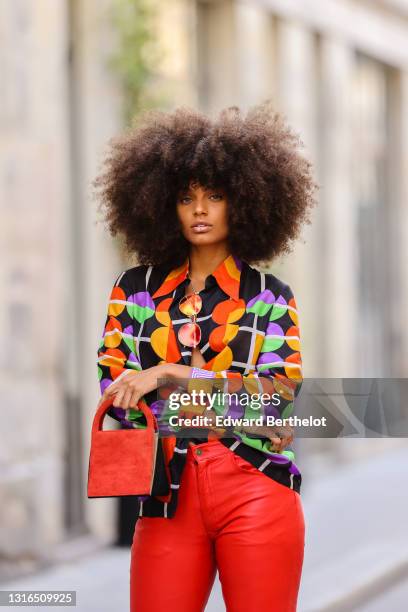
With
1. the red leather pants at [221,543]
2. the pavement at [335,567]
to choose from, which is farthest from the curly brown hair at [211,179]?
the pavement at [335,567]

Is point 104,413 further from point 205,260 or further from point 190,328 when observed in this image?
point 205,260

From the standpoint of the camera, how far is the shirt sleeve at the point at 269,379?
10.00ft

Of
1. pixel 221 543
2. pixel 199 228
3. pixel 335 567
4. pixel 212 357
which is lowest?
pixel 335 567

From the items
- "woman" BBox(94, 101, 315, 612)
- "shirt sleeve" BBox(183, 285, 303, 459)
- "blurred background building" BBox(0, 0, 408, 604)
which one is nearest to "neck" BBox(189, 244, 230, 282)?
"woman" BBox(94, 101, 315, 612)

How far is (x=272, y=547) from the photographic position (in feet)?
9.91

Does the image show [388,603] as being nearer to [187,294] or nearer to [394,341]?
[187,294]

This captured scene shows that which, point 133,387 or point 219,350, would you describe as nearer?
point 133,387

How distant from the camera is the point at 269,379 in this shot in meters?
3.05

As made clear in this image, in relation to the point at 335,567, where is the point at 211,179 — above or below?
above

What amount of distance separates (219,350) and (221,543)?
1.53ft

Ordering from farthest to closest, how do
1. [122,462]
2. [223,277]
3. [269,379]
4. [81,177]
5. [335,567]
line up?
[81,177] → [335,567] → [223,277] → [269,379] → [122,462]

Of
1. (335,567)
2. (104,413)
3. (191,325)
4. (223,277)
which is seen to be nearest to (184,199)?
(223,277)

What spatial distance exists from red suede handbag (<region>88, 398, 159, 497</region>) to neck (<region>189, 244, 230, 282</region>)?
49 cm

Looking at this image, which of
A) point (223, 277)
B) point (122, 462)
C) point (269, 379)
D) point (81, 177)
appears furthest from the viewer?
point (81, 177)
